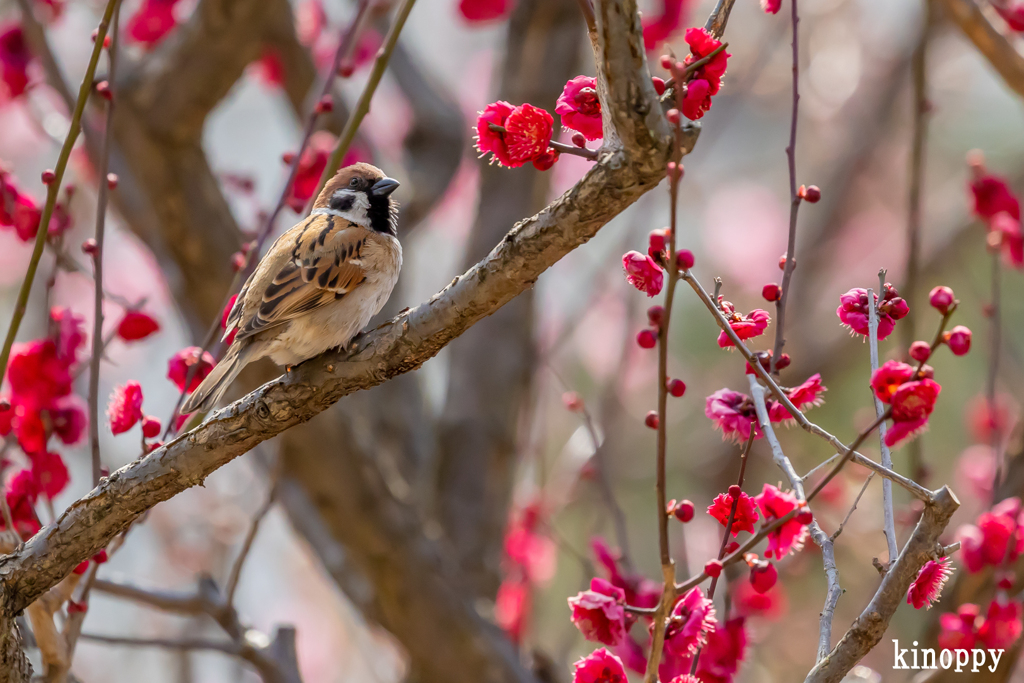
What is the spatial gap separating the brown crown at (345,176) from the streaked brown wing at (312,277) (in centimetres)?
44

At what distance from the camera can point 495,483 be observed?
14.0 feet

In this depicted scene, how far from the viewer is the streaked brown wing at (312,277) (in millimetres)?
2645

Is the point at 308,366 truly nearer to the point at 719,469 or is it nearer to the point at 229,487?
the point at 229,487

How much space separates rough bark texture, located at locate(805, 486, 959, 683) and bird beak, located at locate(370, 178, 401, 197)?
2.36 m

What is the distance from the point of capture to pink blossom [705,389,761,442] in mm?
1763

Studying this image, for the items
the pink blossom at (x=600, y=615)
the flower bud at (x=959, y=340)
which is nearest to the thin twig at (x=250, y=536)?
the pink blossom at (x=600, y=615)

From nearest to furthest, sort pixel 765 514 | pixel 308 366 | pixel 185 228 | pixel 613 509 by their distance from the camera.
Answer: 1. pixel 765 514
2. pixel 308 366
3. pixel 613 509
4. pixel 185 228

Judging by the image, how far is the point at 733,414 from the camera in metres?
1.77

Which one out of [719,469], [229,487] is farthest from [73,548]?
[719,469]

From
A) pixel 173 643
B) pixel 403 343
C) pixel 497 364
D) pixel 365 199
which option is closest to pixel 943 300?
pixel 403 343

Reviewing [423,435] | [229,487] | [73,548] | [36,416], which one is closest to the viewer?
[73,548]

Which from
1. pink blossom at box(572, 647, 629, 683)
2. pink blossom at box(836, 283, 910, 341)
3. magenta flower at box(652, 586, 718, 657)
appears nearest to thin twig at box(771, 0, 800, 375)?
pink blossom at box(836, 283, 910, 341)

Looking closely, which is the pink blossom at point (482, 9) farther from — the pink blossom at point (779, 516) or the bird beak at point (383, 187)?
the pink blossom at point (779, 516)

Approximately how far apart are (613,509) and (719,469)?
339cm
